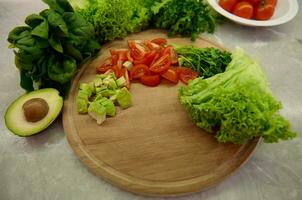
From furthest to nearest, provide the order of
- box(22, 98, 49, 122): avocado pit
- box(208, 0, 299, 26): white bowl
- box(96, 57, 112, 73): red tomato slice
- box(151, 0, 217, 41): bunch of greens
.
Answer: box(208, 0, 299, 26): white bowl, box(151, 0, 217, 41): bunch of greens, box(96, 57, 112, 73): red tomato slice, box(22, 98, 49, 122): avocado pit

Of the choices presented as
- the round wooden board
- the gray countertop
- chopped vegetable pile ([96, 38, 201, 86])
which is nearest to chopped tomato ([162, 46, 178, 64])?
chopped vegetable pile ([96, 38, 201, 86])

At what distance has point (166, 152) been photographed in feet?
4.91

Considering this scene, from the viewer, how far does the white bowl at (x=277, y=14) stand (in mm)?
2068

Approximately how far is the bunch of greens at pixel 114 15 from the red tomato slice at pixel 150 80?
1.11 ft

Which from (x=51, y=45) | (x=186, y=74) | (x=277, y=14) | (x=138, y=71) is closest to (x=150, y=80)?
(x=138, y=71)

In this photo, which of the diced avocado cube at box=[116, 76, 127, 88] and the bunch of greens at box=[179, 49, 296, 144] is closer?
the bunch of greens at box=[179, 49, 296, 144]

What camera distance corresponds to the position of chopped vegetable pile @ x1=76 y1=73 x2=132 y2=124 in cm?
159

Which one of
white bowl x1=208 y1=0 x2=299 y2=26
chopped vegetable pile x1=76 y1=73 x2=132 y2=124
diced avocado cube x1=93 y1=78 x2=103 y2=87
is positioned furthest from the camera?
white bowl x1=208 y1=0 x2=299 y2=26

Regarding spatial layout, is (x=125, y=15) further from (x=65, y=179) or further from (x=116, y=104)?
(x=65, y=179)

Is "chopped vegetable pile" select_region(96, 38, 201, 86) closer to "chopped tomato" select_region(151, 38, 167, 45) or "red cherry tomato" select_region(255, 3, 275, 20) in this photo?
"chopped tomato" select_region(151, 38, 167, 45)

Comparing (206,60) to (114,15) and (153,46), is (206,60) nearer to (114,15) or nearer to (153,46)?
(153,46)

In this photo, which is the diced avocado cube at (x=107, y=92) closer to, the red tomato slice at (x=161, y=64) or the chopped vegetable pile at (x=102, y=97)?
the chopped vegetable pile at (x=102, y=97)

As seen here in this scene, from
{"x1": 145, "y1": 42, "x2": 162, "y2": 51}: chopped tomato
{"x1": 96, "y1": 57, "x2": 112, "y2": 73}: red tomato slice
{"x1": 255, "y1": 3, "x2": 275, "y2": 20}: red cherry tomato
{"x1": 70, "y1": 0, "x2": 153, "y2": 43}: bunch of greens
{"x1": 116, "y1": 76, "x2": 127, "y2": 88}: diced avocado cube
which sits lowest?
{"x1": 116, "y1": 76, "x2": 127, "y2": 88}: diced avocado cube

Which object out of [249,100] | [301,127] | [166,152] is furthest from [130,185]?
[301,127]
